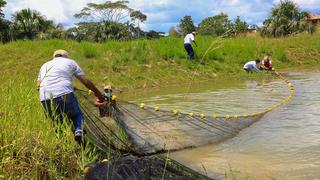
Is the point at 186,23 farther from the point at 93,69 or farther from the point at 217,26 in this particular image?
the point at 93,69

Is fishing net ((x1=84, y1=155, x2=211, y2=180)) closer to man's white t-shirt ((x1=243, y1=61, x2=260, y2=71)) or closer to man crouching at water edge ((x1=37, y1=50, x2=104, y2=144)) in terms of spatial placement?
man crouching at water edge ((x1=37, y1=50, x2=104, y2=144))

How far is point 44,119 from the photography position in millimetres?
4273

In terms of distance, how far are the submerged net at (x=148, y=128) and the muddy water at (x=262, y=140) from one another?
181mm

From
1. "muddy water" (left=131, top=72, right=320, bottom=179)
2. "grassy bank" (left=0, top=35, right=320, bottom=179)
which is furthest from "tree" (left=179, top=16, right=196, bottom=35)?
"muddy water" (left=131, top=72, right=320, bottom=179)

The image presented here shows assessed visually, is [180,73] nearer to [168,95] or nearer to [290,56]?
[168,95]

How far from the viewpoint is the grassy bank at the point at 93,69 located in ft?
12.1

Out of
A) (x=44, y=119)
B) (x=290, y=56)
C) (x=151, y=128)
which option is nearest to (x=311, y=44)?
(x=290, y=56)

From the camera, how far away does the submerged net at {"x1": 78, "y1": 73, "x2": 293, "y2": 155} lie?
17.4ft

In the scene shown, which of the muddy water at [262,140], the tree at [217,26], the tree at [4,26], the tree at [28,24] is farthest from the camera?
the tree at [217,26]

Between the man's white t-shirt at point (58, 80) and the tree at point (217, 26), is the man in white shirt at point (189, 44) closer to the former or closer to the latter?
the man's white t-shirt at point (58, 80)

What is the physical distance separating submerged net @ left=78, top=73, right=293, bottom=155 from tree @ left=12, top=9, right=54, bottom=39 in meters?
30.0

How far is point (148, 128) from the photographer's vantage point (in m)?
5.90

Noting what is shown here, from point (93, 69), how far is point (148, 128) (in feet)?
30.9

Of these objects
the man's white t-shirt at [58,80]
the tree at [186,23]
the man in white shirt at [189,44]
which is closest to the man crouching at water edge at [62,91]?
the man's white t-shirt at [58,80]
